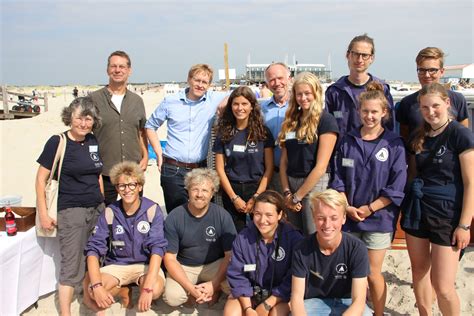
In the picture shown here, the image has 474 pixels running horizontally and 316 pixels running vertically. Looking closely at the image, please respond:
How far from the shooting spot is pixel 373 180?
10.2 ft

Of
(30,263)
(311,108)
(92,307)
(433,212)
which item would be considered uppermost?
(311,108)

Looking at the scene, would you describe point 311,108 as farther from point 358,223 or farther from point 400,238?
point 400,238

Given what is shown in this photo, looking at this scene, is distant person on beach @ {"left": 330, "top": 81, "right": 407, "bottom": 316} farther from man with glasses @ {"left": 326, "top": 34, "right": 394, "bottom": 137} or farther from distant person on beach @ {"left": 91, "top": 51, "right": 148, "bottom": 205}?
distant person on beach @ {"left": 91, "top": 51, "right": 148, "bottom": 205}

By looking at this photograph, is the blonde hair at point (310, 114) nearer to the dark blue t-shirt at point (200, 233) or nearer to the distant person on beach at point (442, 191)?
the distant person on beach at point (442, 191)

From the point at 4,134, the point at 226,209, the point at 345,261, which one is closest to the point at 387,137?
the point at 345,261

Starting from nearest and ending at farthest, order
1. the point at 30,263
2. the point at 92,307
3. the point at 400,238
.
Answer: the point at 92,307, the point at 30,263, the point at 400,238

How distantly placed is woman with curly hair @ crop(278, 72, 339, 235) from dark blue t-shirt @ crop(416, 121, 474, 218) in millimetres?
735

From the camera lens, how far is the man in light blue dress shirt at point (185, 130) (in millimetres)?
4031

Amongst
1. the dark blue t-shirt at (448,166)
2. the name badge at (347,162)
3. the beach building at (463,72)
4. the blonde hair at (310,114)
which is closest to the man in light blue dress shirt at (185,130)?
the blonde hair at (310,114)

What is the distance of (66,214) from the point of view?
140 inches

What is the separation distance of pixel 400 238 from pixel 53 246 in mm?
3788

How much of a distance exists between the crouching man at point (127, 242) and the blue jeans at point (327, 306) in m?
1.29

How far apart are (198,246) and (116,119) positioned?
4.84 ft

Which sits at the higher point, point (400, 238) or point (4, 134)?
point (4, 134)
